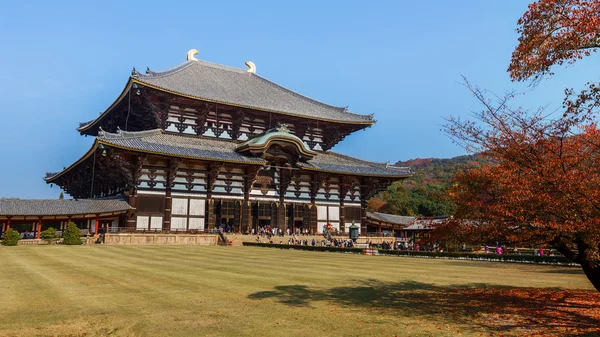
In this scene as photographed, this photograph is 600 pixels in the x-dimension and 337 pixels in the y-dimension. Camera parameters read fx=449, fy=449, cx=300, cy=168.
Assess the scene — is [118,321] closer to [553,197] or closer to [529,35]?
[553,197]

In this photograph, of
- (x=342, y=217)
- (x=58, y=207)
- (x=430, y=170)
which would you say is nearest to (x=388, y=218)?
(x=342, y=217)

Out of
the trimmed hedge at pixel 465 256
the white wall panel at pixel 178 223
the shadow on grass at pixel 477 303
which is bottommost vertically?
the shadow on grass at pixel 477 303

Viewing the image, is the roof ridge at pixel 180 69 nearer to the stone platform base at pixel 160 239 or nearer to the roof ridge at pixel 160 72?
the roof ridge at pixel 160 72

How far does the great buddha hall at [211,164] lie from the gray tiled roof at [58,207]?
0.42 feet

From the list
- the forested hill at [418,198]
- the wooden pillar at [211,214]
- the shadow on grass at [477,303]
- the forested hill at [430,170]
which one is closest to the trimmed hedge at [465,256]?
the wooden pillar at [211,214]

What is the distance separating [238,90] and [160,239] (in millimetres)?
22959

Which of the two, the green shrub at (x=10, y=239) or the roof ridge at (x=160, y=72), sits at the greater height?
the roof ridge at (x=160, y=72)

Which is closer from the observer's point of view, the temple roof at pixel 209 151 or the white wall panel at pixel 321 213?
the temple roof at pixel 209 151

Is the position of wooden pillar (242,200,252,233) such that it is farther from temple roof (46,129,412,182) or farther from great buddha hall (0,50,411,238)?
temple roof (46,129,412,182)

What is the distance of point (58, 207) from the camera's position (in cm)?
3650

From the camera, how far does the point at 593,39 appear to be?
384 inches

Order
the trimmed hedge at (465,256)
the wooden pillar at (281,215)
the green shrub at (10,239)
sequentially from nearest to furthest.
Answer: the trimmed hedge at (465,256)
the green shrub at (10,239)
the wooden pillar at (281,215)

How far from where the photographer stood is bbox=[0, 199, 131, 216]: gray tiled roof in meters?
34.6

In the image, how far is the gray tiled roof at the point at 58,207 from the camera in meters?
34.6
